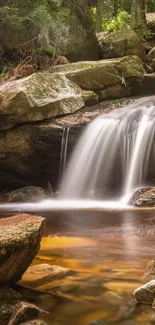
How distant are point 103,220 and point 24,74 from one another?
297 inches

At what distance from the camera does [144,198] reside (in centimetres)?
931

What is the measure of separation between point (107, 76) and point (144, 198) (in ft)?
19.2

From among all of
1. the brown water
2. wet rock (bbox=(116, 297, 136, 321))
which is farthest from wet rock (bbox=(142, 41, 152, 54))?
wet rock (bbox=(116, 297, 136, 321))

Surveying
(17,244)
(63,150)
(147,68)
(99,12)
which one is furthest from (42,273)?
(99,12)

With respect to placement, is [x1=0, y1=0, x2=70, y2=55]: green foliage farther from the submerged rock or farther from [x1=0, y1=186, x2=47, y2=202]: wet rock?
the submerged rock

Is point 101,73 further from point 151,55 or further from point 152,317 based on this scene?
point 152,317

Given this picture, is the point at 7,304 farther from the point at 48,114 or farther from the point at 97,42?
the point at 97,42

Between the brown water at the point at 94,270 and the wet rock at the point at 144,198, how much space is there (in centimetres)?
166

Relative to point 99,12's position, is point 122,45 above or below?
below

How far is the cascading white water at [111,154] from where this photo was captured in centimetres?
1108

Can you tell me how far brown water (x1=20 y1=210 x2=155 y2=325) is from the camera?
3221mm

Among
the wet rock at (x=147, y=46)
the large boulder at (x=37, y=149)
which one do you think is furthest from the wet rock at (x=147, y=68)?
the large boulder at (x=37, y=149)

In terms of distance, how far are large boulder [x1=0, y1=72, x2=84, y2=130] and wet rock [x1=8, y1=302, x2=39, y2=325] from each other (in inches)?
335

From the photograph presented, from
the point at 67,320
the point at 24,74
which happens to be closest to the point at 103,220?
the point at 67,320
